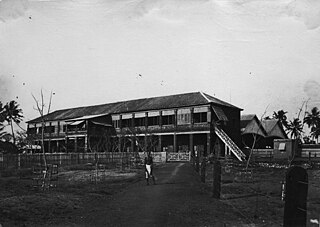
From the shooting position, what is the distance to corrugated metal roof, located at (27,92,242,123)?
145 feet

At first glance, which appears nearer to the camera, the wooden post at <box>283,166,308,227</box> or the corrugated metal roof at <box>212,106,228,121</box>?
the wooden post at <box>283,166,308,227</box>

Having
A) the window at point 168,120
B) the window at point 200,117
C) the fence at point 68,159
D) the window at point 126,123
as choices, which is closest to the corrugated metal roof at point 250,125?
the window at point 200,117

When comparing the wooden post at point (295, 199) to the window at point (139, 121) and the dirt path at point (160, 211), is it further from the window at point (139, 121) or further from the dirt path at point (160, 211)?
the window at point (139, 121)

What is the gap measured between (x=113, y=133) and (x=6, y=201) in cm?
3965

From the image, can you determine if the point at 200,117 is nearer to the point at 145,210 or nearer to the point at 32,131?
the point at 32,131

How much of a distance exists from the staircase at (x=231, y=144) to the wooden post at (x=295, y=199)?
105 feet

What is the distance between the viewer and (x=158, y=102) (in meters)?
48.2

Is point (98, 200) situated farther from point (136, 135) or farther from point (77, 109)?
point (77, 109)

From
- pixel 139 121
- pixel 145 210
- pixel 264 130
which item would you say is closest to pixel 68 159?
pixel 139 121

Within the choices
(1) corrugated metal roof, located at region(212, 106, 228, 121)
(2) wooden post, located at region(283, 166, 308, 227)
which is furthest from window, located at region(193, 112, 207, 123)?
(2) wooden post, located at region(283, 166, 308, 227)

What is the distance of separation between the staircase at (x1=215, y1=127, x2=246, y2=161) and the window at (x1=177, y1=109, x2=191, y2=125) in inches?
155

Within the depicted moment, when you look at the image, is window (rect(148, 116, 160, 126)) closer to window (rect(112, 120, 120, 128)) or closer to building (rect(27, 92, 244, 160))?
A: building (rect(27, 92, 244, 160))

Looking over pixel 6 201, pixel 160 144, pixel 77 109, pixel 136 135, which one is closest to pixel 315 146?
pixel 160 144

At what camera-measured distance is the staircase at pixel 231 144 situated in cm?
3662
